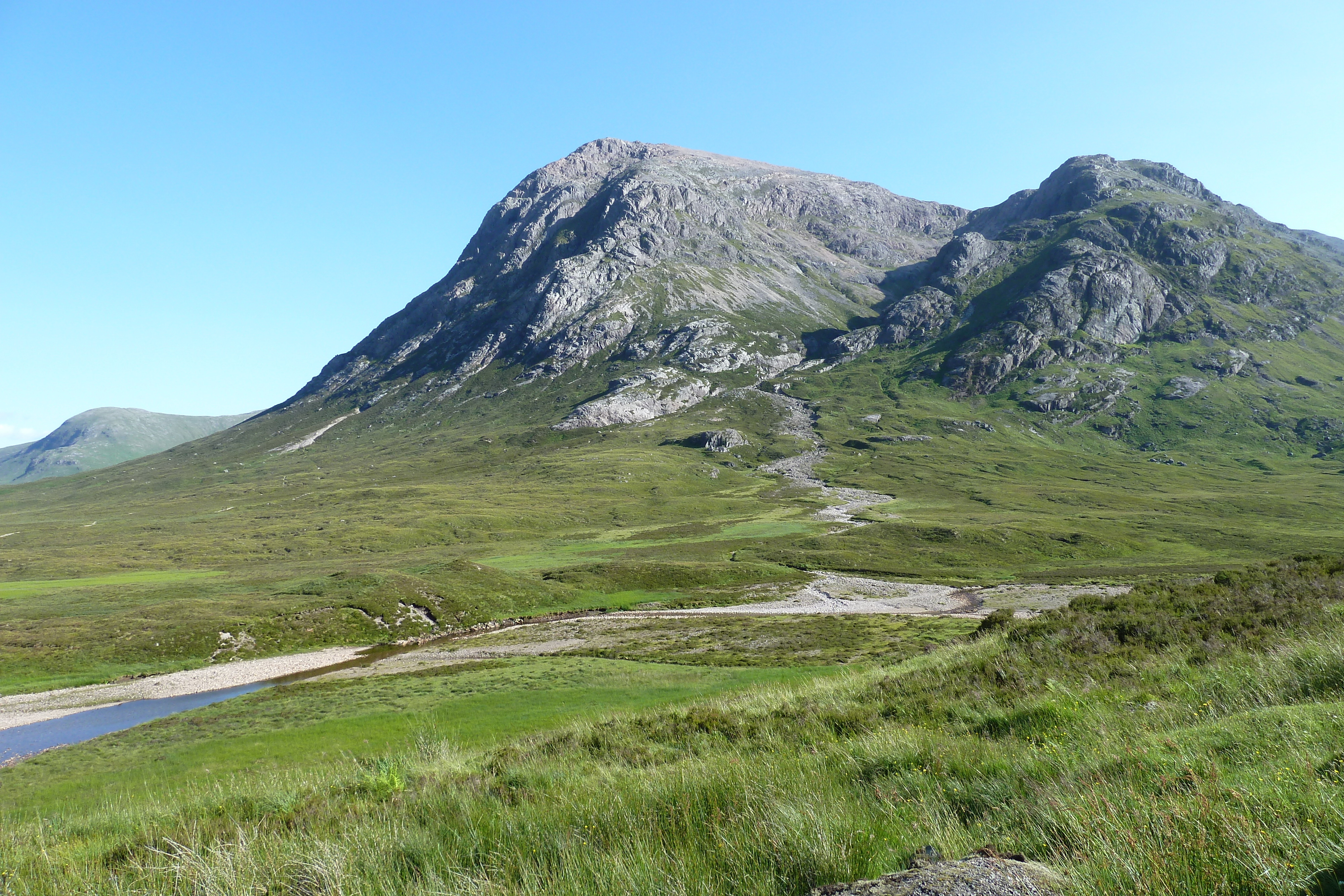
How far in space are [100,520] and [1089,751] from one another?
231 metres

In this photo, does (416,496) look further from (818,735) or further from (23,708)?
(818,735)

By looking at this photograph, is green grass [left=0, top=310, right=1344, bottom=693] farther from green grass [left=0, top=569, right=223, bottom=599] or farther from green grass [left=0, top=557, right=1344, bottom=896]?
green grass [left=0, top=557, right=1344, bottom=896]

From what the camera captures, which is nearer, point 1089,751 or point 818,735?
point 1089,751

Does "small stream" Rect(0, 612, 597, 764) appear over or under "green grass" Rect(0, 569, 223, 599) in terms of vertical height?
under

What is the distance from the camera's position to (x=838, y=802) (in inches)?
236

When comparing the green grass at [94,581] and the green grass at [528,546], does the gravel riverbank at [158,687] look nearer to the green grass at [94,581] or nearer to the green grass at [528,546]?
the green grass at [528,546]

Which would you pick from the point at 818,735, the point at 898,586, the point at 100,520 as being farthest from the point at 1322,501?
the point at 100,520

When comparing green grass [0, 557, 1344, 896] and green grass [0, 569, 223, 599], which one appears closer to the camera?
green grass [0, 557, 1344, 896]

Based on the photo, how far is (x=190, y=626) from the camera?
59938 mm

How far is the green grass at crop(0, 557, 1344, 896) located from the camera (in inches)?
172

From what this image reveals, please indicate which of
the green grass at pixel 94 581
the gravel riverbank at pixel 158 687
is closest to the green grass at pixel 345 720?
the gravel riverbank at pixel 158 687

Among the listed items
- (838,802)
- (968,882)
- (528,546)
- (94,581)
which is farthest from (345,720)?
(528,546)

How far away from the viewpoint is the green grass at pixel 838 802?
438 centimetres

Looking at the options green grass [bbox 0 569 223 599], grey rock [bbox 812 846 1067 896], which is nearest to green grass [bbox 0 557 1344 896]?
grey rock [bbox 812 846 1067 896]
